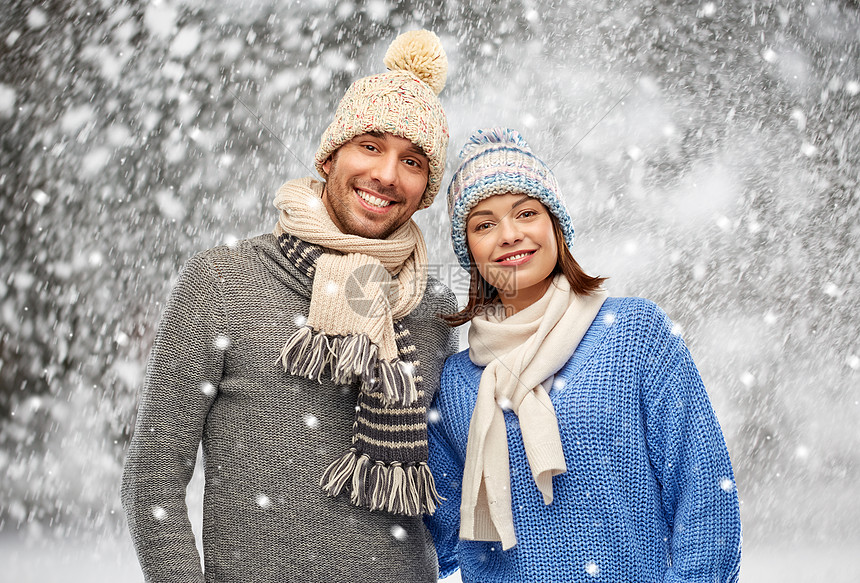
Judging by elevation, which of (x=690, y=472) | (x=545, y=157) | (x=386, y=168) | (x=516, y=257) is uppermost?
(x=545, y=157)

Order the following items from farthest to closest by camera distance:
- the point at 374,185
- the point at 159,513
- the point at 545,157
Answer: the point at 545,157, the point at 374,185, the point at 159,513

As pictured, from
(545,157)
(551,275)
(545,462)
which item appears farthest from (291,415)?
(545,157)

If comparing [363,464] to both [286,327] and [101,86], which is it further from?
[101,86]

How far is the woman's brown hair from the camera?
1597mm

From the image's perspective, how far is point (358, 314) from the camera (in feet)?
4.78

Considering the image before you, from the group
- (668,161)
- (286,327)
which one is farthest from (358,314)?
(668,161)

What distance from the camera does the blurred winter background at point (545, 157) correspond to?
362 centimetres

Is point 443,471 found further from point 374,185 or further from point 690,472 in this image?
point 374,185

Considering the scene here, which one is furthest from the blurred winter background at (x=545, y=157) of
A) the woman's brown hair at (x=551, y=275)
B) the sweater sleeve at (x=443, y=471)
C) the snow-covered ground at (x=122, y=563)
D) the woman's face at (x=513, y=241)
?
the woman's face at (x=513, y=241)

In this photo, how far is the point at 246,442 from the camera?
1.45 meters

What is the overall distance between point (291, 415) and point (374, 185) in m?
0.55

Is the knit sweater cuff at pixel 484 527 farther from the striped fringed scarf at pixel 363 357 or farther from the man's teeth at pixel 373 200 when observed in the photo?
the man's teeth at pixel 373 200

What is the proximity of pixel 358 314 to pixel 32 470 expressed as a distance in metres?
3.00

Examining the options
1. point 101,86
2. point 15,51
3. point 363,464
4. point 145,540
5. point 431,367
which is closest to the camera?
point 145,540
